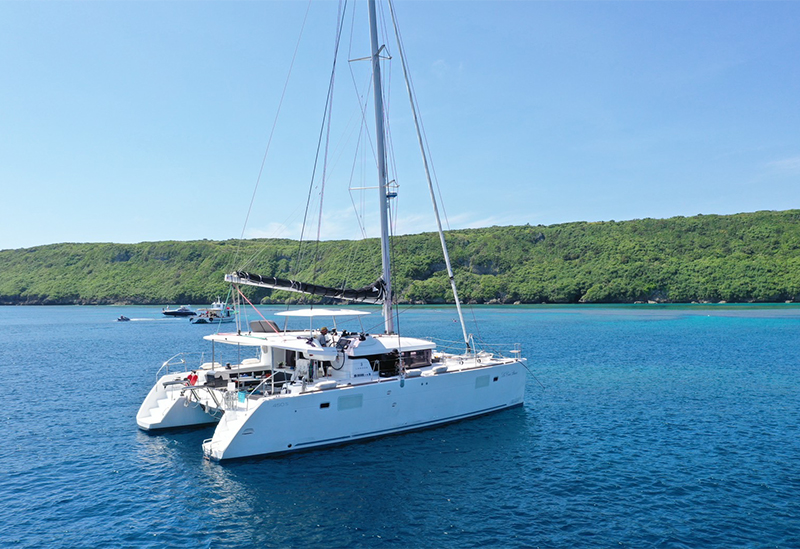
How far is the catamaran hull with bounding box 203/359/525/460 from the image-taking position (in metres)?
14.6

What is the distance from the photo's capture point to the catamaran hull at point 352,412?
14625mm

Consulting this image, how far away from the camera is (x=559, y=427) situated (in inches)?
736

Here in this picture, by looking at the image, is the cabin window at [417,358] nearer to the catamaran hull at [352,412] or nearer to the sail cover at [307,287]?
the catamaran hull at [352,412]

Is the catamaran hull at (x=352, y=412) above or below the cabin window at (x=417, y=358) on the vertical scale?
below

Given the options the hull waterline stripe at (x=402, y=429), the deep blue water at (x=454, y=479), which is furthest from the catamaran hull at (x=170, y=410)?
the hull waterline stripe at (x=402, y=429)

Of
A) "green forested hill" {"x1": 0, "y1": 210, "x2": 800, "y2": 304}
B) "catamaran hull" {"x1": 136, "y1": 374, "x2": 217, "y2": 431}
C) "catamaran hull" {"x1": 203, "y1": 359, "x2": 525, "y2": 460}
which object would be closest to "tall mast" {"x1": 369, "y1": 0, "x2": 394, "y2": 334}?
"catamaran hull" {"x1": 203, "y1": 359, "x2": 525, "y2": 460}

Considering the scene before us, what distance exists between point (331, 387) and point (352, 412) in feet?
3.72

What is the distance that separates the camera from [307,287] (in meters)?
19.2

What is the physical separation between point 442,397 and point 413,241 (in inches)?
5671

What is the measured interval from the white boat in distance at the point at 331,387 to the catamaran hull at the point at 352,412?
0.03 metres

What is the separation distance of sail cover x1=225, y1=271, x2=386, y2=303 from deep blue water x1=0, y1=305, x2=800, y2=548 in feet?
19.4

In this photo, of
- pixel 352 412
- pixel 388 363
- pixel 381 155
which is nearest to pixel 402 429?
pixel 352 412

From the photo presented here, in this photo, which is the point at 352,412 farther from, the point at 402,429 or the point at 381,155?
the point at 381,155

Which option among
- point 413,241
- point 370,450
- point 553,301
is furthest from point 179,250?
point 370,450
